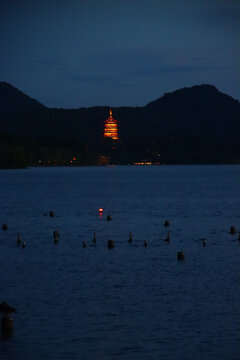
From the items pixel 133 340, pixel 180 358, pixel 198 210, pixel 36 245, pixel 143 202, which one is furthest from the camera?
pixel 143 202

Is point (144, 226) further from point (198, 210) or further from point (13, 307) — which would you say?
point (13, 307)

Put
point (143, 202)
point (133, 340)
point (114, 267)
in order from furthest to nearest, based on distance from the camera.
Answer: point (143, 202)
point (114, 267)
point (133, 340)

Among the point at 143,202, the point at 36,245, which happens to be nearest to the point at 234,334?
the point at 36,245

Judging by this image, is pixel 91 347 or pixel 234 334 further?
pixel 234 334

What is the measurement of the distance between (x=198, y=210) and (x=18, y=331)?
88127 mm

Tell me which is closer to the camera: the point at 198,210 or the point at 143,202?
the point at 198,210

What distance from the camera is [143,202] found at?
469 ft

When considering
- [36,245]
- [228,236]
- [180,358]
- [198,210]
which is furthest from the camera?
[198,210]

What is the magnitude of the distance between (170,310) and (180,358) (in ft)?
27.2

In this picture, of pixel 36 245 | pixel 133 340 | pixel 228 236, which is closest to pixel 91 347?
pixel 133 340

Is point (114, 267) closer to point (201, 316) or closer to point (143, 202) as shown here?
point (201, 316)

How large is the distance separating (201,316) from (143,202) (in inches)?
4190

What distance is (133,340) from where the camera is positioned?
105ft

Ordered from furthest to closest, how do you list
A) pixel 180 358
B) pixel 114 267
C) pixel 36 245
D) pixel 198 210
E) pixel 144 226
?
1. pixel 198 210
2. pixel 144 226
3. pixel 36 245
4. pixel 114 267
5. pixel 180 358
